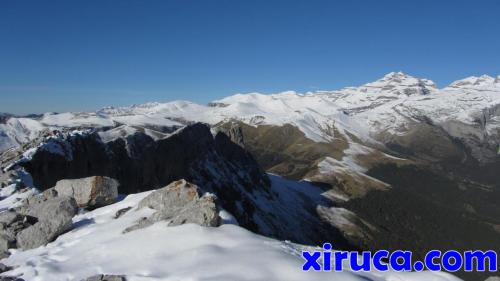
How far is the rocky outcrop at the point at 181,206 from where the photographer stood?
2739 centimetres

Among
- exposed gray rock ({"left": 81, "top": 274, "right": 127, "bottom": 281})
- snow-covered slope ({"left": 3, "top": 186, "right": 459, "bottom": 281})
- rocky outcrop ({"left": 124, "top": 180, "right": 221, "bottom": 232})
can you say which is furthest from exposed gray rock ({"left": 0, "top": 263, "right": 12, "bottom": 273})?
exposed gray rock ({"left": 81, "top": 274, "right": 127, "bottom": 281})

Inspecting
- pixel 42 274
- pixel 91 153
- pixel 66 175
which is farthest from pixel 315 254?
pixel 91 153

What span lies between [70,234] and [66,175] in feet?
279

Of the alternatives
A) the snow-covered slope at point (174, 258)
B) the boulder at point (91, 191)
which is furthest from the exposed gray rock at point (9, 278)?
the boulder at point (91, 191)

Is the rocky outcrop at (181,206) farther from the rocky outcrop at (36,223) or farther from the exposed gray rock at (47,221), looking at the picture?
the rocky outcrop at (36,223)

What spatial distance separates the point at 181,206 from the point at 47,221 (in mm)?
9612

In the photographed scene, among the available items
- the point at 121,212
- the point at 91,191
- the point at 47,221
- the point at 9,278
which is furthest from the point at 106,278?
the point at 91,191

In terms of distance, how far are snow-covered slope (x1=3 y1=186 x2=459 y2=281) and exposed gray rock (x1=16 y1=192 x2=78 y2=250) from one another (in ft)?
3.04

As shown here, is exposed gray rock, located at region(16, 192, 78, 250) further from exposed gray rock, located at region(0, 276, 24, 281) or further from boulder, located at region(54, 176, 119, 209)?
exposed gray rock, located at region(0, 276, 24, 281)

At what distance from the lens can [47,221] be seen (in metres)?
31.7

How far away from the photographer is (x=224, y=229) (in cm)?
2644

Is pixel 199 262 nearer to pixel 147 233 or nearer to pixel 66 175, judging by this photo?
pixel 147 233

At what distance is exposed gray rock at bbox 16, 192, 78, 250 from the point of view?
30062mm

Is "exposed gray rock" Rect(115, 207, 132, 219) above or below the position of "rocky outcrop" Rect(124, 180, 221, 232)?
below
